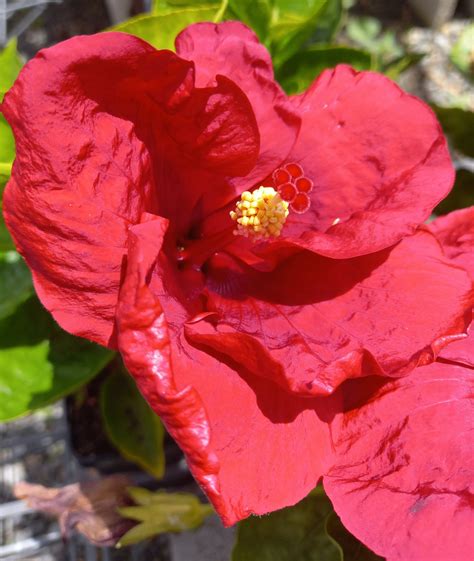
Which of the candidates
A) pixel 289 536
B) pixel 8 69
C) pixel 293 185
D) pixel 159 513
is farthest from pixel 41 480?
pixel 293 185

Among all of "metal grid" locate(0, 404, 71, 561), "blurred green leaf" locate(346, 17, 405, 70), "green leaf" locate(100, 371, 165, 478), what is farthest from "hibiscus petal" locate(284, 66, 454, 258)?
"blurred green leaf" locate(346, 17, 405, 70)

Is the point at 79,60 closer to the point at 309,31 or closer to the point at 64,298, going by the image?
the point at 64,298

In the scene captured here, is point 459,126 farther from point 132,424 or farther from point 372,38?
Answer: point 372,38

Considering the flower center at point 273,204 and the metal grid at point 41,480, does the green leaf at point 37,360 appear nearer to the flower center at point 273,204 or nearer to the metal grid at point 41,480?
the flower center at point 273,204

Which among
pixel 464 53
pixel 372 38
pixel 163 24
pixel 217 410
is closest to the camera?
pixel 217 410

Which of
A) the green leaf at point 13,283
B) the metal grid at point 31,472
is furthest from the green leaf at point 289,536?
the metal grid at point 31,472

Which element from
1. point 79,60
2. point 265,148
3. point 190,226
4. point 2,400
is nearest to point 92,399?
point 2,400

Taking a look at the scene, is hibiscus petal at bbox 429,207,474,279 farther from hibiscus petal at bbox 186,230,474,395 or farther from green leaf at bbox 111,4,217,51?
green leaf at bbox 111,4,217,51
